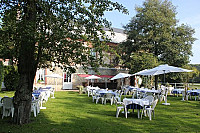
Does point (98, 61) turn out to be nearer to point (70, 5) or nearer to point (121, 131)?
point (70, 5)

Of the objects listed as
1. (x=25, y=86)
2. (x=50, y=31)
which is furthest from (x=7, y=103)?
(x=50, y=31)

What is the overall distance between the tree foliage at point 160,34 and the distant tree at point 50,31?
66.2 ft

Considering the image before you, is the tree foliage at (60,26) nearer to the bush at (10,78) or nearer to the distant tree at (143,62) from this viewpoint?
the bush at (10,78)

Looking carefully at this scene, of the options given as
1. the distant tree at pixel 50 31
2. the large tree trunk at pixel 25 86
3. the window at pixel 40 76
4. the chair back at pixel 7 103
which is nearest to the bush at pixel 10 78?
the window at pixel 40 76

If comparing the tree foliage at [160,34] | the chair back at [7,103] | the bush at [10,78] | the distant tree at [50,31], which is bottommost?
the chair back at [7,103]

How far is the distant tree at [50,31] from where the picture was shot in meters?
5.55

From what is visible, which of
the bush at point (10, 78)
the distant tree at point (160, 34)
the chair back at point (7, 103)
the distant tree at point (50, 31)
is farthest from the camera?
the distant tree at point (160, 34)

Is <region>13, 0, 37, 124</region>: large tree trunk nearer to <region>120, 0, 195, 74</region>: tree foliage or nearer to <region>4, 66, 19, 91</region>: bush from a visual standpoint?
<region>4, 66, 19, 91</region>: bush

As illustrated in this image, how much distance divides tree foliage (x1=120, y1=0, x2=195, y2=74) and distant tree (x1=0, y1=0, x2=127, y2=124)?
66.2ft

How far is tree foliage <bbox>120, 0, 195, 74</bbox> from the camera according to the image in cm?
2536

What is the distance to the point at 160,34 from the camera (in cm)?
2569

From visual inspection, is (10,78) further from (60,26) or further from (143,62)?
(60,26)

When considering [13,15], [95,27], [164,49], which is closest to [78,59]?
[95,27]

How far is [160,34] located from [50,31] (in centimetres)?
2235
